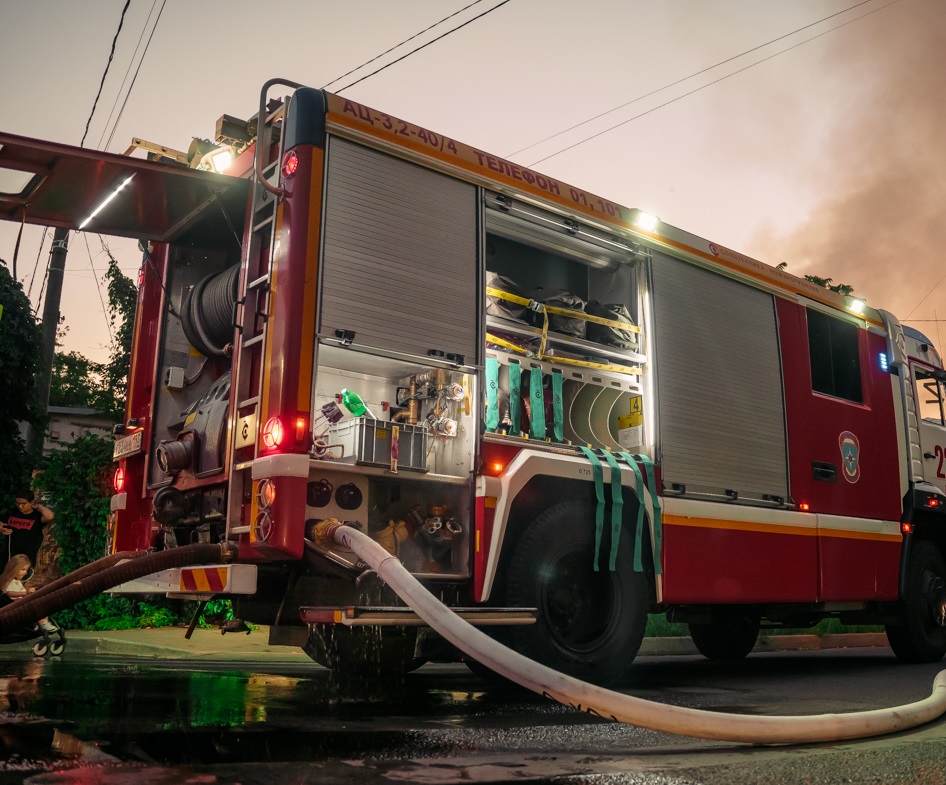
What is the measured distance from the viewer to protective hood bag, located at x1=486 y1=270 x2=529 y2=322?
6.08 meters

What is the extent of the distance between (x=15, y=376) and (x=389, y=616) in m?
8.19

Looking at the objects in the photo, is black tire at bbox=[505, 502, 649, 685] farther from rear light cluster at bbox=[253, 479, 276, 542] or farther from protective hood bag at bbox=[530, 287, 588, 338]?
rear light cluster at bbox=[253, 479, 276, 542]

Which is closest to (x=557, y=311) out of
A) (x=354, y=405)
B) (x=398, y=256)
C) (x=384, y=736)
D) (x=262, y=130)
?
(x=398, y=256)

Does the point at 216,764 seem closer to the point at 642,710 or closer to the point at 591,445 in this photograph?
the point at 642,710

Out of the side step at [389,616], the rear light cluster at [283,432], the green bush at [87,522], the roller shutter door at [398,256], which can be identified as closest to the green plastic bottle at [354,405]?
the roller shutter door at [398,256]

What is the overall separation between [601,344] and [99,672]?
412 centimetres

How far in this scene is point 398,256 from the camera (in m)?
5.37

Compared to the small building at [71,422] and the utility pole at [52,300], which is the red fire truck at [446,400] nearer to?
the utility pole at [52,300]

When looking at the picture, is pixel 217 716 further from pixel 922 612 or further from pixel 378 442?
pixel 922 612

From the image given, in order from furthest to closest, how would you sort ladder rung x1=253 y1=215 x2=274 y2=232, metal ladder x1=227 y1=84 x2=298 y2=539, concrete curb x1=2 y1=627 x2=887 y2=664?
concrete curb x1=2 y1=627 x2=887 y2=664
ladder rung x1=253 y1=215 x2=274 y2=232
metal ladder x1=227 y1=84 x2=298 y2=539

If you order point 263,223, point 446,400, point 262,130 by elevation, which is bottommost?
point 446,400

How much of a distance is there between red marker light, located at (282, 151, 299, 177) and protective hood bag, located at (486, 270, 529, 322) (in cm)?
149

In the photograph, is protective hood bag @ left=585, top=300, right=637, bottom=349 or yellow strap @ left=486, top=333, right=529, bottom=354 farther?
protective hood bag @ left=585, top=300, right=637, bottom=349

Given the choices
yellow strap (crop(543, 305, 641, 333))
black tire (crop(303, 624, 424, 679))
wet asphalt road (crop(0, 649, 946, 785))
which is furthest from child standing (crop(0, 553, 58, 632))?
yellow strap (crop(543, 305, 641, 333))
